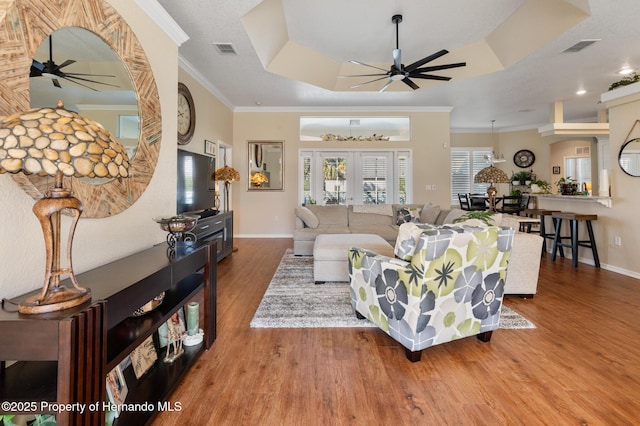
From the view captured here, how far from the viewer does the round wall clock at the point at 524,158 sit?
351 inches

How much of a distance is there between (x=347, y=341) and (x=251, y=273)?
85.8 inches

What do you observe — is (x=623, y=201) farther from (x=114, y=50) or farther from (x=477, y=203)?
(x=114, y=50)

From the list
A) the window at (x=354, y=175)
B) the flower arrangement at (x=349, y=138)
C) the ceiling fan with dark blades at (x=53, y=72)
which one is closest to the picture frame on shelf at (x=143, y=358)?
the ceiling fan with dark blades at (x=53, y=72)

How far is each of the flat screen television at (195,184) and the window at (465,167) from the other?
756cm

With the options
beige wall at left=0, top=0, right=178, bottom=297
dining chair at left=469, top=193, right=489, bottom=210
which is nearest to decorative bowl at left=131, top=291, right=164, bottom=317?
beige wall at left=0, top=0, right=178, bottom=297

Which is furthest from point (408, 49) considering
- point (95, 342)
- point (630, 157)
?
point (95, 342)

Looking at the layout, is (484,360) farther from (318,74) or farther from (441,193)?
(441,193)

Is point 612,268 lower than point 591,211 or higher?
lower

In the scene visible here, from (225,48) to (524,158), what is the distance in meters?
9.10

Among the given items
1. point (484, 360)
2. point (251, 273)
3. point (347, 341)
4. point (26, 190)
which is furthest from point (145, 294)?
point (251, 273)

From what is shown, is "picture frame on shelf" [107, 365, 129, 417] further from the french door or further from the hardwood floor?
the french door

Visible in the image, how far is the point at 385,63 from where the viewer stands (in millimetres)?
5121

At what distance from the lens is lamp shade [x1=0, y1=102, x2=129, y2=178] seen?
0.90 m

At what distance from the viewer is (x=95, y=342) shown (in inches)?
40.0
